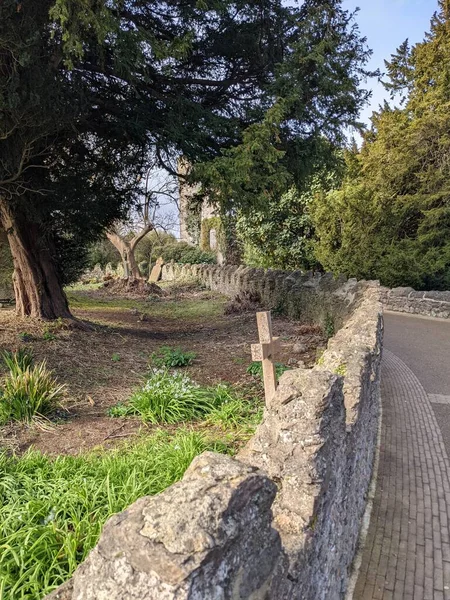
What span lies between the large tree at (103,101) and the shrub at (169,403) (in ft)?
13.3

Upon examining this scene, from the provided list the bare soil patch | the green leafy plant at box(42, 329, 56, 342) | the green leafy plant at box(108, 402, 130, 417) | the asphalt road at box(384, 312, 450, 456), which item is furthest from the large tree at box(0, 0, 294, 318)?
the asphalt road at box(384, 312, 450, 456)

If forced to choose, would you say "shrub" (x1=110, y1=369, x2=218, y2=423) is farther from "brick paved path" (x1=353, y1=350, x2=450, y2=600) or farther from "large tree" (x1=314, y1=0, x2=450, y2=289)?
"large tree" (x1=314, y1=0, x2=450, y2=289)

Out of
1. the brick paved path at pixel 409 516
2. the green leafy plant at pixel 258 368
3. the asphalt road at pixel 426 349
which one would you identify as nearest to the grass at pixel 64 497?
the brick paved path at pixel 409 516

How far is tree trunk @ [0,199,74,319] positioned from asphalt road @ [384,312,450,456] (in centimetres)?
727

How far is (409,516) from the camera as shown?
3.81 metres

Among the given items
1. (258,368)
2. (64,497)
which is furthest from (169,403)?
(64,497)

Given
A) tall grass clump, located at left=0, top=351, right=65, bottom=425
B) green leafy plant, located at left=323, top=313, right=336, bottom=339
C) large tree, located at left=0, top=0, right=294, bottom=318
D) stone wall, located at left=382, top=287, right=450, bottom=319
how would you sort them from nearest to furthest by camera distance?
tall grass clump, located at left=0, top=351, right=65, bottom=425
large tree, located at left=0, top=0, right=294, bottom=318
green leafy plant, located at left=323, top=313, right=336, bottom=339
stone wall, located at left=382, top=287, right=450, bottom=319

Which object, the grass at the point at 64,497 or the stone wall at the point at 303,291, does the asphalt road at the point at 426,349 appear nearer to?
the stone wall at the point at 303,291

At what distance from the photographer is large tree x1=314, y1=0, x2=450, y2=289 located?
1659cm

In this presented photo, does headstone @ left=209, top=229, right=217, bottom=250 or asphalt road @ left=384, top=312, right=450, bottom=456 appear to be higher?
headstone @ left=209, top=229, right=217, bottom=250

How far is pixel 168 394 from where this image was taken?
16.8 feet

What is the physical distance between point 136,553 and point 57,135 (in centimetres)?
782

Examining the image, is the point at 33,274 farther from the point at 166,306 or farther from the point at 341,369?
the point at 341,369

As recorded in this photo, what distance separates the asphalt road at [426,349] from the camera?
7.05 meters
